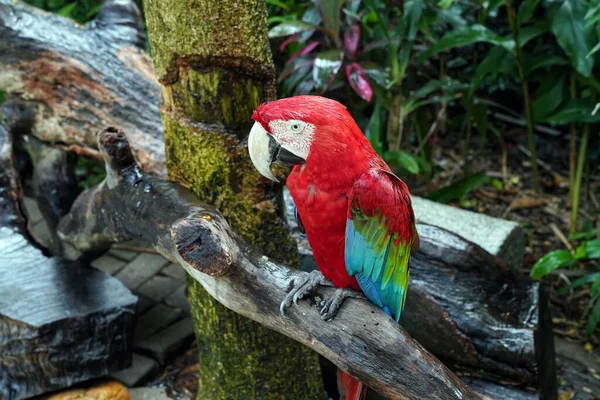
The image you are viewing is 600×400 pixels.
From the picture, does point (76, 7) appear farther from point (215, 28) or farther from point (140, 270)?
point (215, 28)

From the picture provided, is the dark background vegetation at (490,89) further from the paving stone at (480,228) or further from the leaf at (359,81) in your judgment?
the paving stone at (480,228)

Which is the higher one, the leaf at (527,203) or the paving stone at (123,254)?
the leaf at (527,203)

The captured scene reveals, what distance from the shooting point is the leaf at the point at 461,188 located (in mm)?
2814

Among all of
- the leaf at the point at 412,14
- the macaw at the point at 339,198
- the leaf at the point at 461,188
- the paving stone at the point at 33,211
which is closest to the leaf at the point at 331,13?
the leaf at the point at 412,14

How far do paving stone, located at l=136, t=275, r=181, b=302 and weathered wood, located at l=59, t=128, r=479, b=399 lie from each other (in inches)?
41.8

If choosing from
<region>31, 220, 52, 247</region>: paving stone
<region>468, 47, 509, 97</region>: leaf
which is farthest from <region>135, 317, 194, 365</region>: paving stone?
<region>468, 47, 509, 97</region>: leaf

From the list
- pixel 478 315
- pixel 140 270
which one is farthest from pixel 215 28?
pixel 140 270

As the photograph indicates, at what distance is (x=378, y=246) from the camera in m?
1.25

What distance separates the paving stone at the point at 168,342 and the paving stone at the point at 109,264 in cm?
56

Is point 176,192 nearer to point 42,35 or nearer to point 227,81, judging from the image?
point 227,81

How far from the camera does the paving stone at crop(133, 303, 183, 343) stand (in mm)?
2416

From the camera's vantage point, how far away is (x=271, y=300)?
4.34ft

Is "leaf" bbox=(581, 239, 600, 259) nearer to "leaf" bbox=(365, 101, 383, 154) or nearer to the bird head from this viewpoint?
"leaf" bbox=(365, 101, 383, 154)

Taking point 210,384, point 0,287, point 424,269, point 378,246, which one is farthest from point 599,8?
point 0,287
